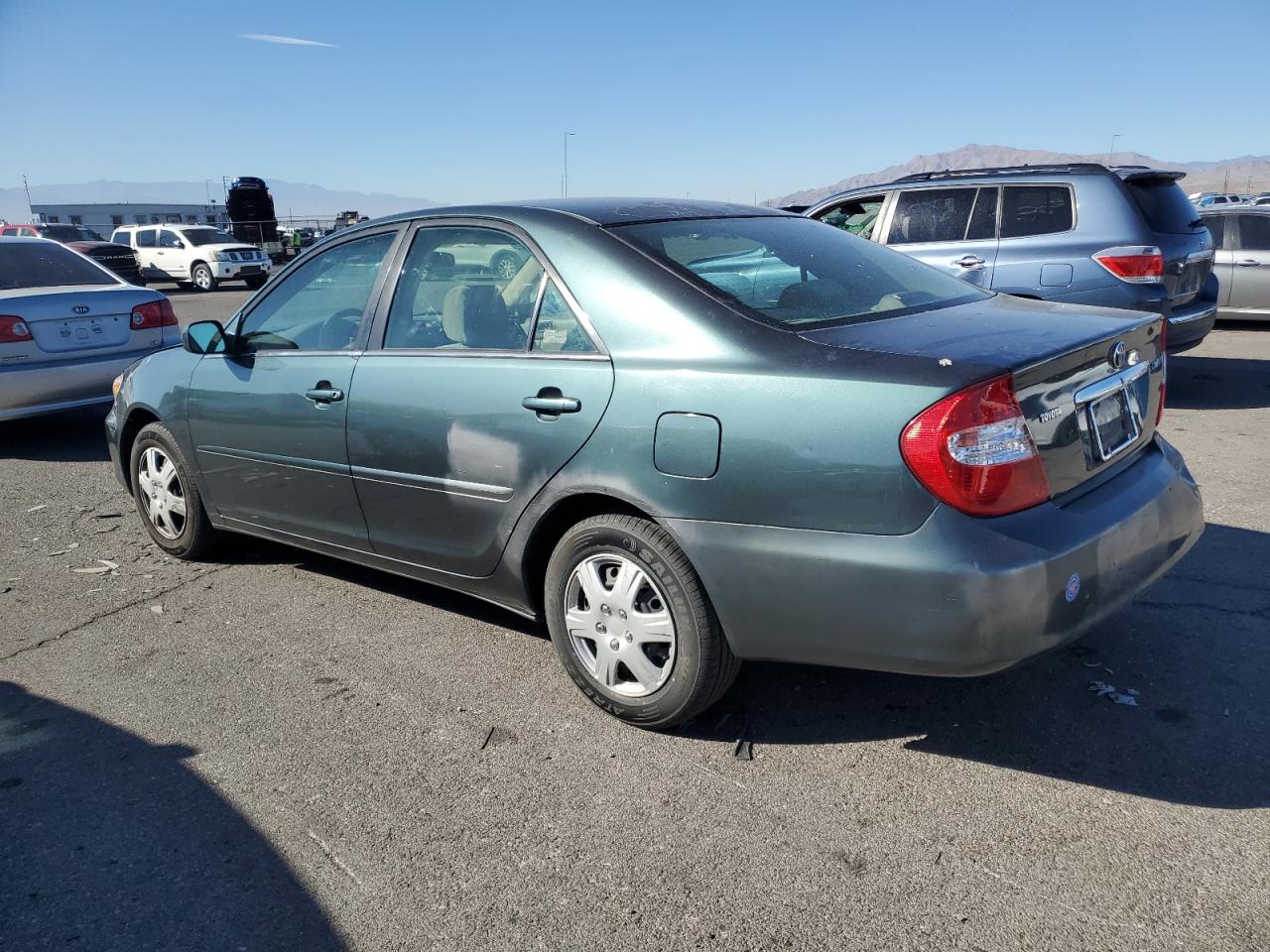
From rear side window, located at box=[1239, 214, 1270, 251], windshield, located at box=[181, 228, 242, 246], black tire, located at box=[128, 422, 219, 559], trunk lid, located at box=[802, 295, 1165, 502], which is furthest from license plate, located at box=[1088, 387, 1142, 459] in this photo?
windshield, located at box=[181, 228, 242, 246]

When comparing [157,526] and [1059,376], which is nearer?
[1059,376]

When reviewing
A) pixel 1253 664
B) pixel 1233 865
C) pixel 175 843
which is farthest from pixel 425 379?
pixel 1253 664

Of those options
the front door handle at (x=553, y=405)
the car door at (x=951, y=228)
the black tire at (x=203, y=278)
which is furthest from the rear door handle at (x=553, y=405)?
the black tire at (x=203, y=278)

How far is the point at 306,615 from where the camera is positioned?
4352mm

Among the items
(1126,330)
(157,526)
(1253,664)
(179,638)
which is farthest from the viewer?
(157,526)

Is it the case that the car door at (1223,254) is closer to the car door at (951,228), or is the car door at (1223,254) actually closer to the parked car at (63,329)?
the car door at (951,228)

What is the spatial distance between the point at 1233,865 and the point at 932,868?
2.34ft

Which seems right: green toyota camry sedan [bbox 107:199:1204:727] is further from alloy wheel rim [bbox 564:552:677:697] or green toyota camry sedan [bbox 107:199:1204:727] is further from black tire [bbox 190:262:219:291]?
black tire [bbox 190:262:219:291]

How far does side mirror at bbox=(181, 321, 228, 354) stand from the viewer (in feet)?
14.8

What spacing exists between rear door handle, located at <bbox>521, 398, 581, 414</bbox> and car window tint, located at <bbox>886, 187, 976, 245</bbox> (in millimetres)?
5809

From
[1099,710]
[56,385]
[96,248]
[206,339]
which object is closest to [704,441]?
[1099,710]

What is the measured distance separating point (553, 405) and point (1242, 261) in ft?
34.9

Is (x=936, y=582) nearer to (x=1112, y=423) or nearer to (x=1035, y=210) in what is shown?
(x=1112, y=423)

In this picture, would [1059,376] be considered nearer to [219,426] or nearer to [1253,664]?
[1253,664]
